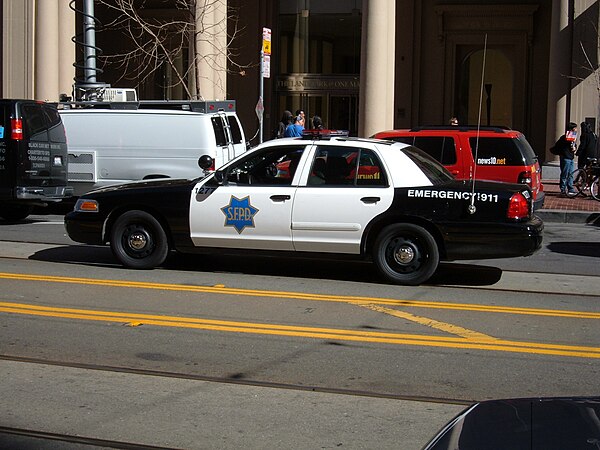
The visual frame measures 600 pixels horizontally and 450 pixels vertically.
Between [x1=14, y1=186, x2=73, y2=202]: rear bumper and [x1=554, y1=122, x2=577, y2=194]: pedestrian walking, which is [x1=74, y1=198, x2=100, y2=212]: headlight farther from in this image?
[x1=554, y1=122, x2=577, y2=194]: pedestrian walking

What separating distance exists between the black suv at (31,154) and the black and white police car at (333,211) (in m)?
5.39

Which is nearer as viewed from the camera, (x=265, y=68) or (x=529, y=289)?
(x=529, y=289)

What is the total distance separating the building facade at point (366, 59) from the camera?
25406mm

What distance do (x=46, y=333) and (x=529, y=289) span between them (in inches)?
213

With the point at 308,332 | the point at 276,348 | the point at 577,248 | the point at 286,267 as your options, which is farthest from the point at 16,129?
the point at 276,348

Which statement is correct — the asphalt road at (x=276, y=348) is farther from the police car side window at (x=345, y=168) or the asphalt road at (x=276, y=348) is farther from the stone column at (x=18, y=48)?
the stone column at (x=18, y=48)

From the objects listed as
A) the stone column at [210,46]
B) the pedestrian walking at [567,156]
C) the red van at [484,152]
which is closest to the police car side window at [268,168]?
the red van at [484,152]

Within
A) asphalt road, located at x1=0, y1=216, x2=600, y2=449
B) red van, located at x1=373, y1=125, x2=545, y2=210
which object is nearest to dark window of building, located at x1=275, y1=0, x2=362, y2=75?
red van, located at x1=373, y1=125, x2=545, y2=210

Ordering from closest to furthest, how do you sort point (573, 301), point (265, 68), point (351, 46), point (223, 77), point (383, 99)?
point (573, 301)
point (265, 68)
point (383, 99)
point (223, 77)
point (351, 46)

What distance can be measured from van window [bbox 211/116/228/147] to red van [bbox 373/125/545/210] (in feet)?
9.44

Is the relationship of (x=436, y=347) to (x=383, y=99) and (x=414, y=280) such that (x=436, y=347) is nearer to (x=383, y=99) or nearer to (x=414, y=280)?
(x=414, y=280)

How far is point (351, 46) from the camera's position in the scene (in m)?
32.7

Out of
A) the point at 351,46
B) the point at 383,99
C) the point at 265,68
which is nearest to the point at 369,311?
the point at 265,68

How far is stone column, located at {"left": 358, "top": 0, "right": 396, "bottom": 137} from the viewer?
2417cm
